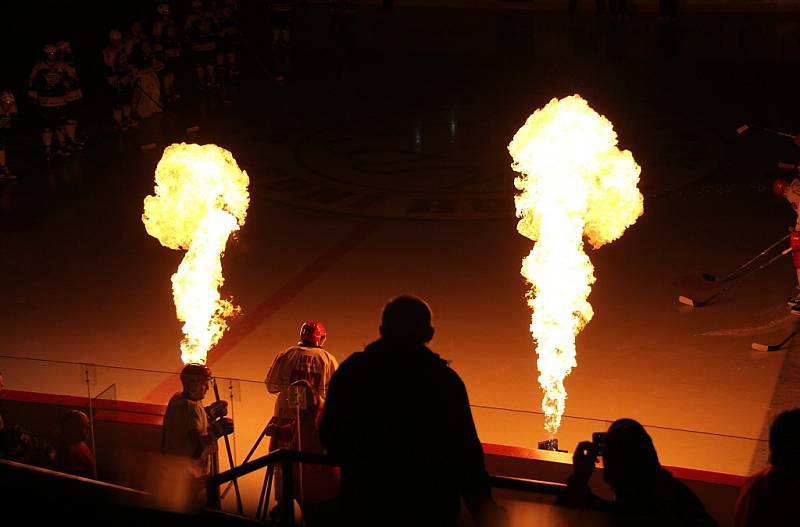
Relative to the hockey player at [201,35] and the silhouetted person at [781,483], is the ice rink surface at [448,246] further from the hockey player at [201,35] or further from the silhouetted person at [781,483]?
the silhouetted person at [781,483]

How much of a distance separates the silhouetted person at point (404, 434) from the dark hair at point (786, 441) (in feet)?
3.94

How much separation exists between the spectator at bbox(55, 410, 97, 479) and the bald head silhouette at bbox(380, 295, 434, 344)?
7.82 ft

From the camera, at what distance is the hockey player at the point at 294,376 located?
6.85 metres

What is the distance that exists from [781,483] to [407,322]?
5.52 ft

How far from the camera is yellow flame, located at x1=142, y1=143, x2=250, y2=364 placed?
29.0 ft

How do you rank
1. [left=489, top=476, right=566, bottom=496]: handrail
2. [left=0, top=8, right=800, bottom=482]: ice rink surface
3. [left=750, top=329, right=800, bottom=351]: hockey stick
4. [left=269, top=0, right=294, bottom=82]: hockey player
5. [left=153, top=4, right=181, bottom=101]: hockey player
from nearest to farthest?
[left=489, top=476, right=566, bottom=496]: handrail < [left=0, top=8, right=800, bottom=482]: ice rink surface < [left=750, top=329, right=800, bottom=351]: hockey stick < [left=153, top=4, right=181, bottom=101]: hockey player < [left=269, top=0, right=294, bottom=82]: hockey player

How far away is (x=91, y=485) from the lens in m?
4.77

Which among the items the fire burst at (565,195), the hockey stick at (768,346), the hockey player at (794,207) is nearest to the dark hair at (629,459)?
the fire burst at (565,195)

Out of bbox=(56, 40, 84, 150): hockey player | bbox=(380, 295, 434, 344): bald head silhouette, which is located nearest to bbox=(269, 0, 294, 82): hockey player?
bbox=(56, 40, 84, 150): hockey player

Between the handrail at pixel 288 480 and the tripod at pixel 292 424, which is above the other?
the handrail at pixel 288 480

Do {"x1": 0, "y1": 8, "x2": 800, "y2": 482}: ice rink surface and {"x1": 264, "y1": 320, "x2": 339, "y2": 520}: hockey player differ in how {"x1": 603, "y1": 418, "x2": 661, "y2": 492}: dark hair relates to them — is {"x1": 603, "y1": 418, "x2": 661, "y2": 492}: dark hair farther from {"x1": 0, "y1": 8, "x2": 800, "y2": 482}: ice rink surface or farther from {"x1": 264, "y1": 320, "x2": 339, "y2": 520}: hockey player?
{"x1": 264, "y1": 320, "x2": 339, "y2": 520}: hockey player

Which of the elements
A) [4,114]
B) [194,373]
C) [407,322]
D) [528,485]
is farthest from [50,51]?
[528,485]

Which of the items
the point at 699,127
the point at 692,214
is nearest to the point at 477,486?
the point at 692,214

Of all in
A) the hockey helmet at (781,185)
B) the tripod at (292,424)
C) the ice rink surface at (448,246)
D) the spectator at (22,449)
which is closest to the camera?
the spectator at (22,449)
